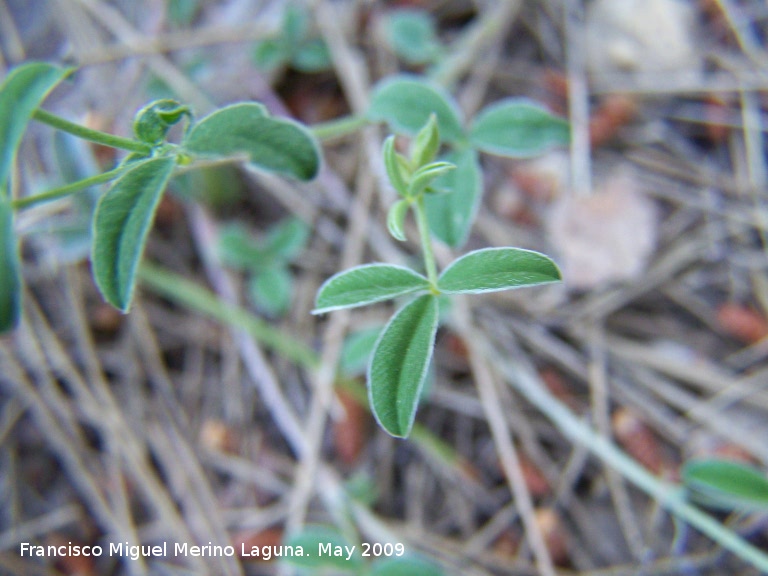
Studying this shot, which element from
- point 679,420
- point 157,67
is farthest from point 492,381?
point 157,67

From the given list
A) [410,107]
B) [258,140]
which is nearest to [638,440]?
[410,107]

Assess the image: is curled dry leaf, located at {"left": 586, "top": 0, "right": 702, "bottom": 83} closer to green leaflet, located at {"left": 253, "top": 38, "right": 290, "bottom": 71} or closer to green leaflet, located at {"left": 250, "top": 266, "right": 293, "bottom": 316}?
green leaflet, located at {"left": 253, "top": 38, "right": 290, "bottom": 71}

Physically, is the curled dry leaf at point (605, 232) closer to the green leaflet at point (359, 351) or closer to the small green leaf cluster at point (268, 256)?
the green leaflet at point (359, 351)

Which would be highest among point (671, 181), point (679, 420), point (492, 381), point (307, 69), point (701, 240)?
point (307, 69)

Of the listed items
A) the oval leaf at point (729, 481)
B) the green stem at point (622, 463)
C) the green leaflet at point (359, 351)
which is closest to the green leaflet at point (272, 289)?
the green leaflet at point (359, 351)

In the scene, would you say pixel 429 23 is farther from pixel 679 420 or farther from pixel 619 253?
pixel 679 420
